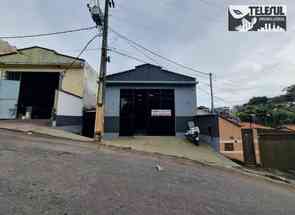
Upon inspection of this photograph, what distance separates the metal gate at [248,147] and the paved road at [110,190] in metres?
4.41

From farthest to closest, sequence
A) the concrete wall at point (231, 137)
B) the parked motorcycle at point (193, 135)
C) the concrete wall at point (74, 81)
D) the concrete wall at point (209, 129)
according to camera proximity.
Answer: the concrete wall at point (74, 81), the parked motorcycle at point (193, 135), the concrete wall at point (209, 129), the concrete wall at point (231, 137)

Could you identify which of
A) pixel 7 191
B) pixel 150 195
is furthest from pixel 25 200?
pixel 150 195

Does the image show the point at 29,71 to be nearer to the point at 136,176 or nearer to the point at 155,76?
the point at 155,76

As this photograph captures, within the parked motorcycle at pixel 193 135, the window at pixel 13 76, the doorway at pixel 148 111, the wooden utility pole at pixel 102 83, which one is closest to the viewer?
→ the wooden utility pole at pixel 102 83

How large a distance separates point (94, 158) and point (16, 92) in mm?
9807

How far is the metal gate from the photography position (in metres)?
8.38

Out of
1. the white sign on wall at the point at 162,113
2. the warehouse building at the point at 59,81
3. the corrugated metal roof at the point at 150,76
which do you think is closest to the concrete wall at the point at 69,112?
the warehouse building at the point at 59,81

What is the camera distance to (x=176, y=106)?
11.4m

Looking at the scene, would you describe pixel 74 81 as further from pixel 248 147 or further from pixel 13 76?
pixel 248 147

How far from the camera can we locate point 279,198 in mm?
4027

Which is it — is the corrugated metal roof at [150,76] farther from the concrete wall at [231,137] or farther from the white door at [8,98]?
the white door at [8,98]

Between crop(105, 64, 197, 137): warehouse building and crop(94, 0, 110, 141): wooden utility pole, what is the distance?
2346mm

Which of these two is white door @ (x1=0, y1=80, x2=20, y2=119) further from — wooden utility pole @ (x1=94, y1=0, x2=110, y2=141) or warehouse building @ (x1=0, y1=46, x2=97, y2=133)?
wooden utility pole @ (x1=94, y1=0, x2=110, y2=141)

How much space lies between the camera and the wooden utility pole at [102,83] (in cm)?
836
